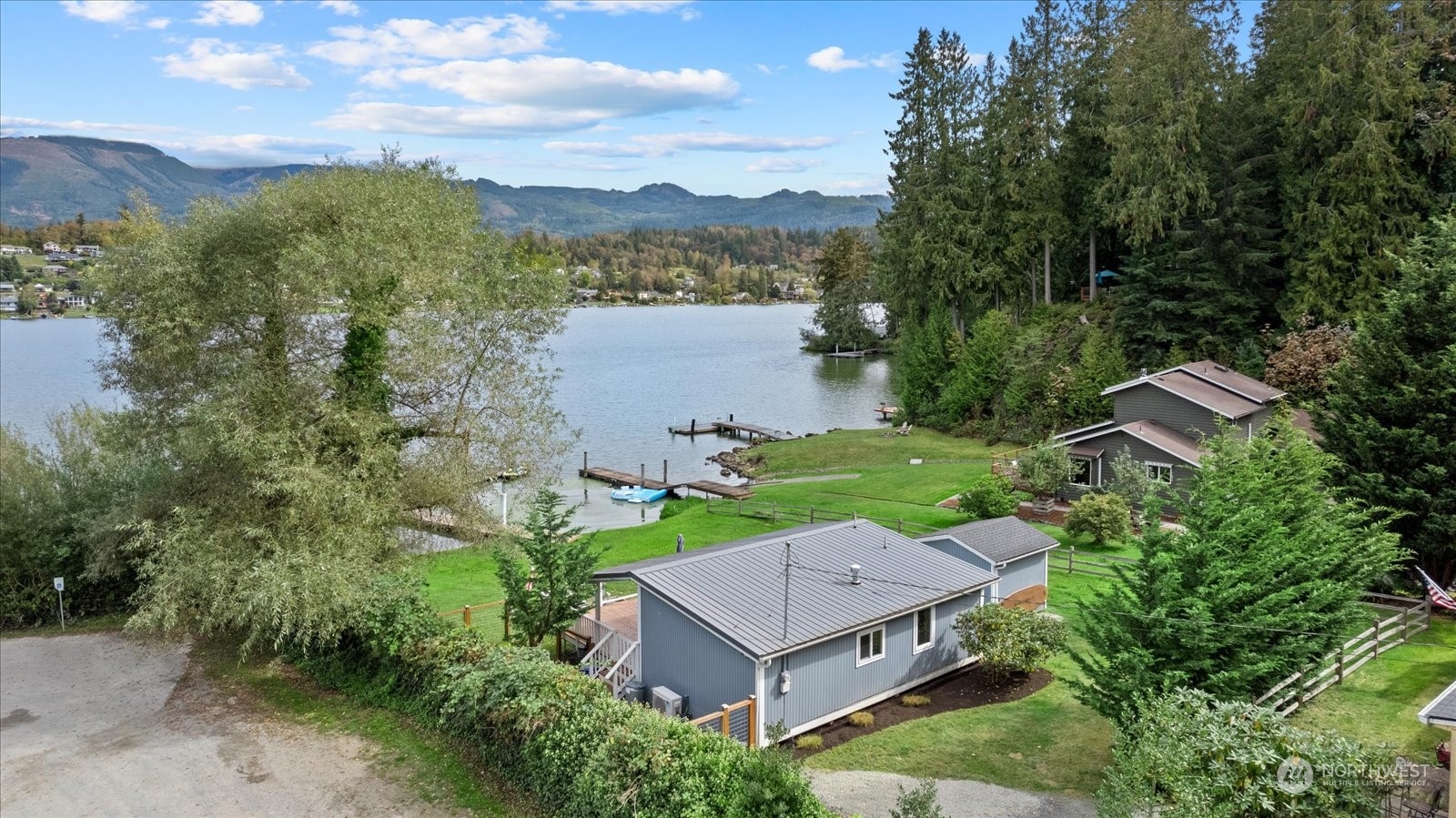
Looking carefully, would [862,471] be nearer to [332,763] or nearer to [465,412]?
[465,412]

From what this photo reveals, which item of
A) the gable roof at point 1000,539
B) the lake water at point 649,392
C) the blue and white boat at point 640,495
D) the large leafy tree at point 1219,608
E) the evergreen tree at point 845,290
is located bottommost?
the blue and white boat at point 640,495

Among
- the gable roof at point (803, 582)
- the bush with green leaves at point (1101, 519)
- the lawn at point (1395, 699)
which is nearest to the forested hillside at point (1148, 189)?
the bush with green leaves at point (1101, 519)

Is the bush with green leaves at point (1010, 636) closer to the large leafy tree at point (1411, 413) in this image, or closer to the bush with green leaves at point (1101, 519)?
the large leafy tree at point (1411, 413)

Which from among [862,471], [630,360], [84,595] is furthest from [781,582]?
[630,360]

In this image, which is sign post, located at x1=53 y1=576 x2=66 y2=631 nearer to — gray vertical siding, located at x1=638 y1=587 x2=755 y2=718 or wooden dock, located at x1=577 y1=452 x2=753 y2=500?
gray vertical siding, located at x1=638 y1=587 x2=755 y2=718

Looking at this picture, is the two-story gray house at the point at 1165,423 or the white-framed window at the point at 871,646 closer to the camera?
the white-framed window at the point at 871,646

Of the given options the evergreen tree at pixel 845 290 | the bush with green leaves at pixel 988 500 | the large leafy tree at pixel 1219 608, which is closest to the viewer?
the large leafy tree at pixel 1219 608

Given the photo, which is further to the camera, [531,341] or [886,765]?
[531,341]
